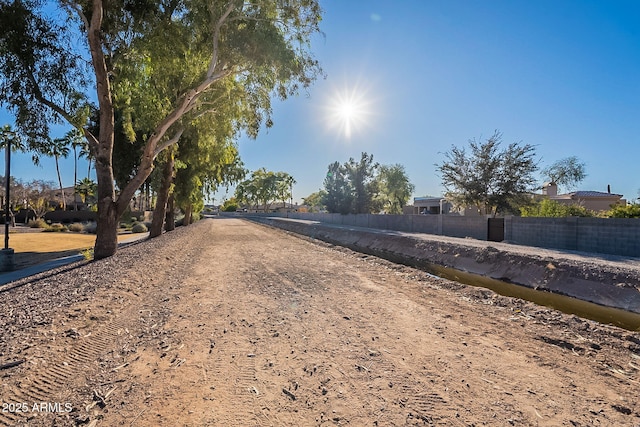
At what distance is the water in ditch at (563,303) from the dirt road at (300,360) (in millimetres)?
1367

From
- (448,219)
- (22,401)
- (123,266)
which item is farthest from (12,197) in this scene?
(22,401)

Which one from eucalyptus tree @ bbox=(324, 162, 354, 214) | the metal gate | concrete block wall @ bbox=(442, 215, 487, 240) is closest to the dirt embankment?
the metal gate

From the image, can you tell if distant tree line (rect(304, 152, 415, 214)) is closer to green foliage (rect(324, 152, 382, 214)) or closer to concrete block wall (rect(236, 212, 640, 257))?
green foliage (rect(324, 152, 382, 214))

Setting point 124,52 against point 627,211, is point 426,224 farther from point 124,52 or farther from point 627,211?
point 124,52

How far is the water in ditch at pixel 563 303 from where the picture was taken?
7359 millimetres

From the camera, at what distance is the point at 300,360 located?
4.22 meters

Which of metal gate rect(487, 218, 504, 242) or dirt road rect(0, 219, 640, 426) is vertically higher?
metal gate rect(487, 218, 504, 242)

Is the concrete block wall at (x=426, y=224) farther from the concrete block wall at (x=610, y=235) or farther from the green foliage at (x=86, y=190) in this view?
the green foliage at (x=86, y=190)

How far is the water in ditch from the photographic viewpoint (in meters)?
7.36

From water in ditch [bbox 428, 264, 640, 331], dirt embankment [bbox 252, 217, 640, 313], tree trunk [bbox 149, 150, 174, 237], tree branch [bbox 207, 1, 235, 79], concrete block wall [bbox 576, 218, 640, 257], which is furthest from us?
tree trunk [bbox 149, 150, 174, 237]

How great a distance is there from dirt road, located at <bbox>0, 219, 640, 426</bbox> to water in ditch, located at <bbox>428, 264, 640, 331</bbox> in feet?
4.48

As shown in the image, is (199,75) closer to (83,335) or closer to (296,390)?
(83,335)

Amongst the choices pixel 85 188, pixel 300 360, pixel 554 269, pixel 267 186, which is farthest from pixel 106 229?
pixel 267 186

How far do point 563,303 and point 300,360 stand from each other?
8183mm
